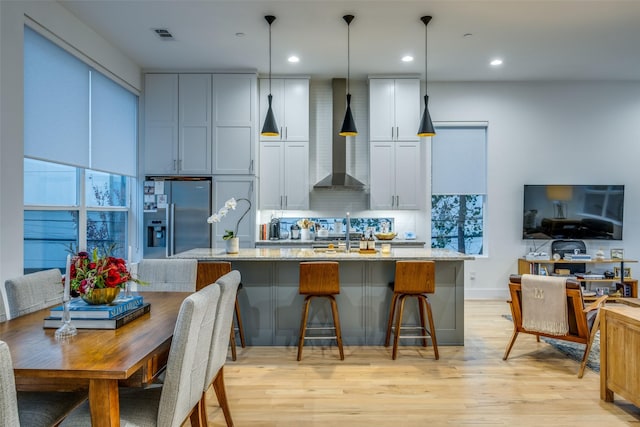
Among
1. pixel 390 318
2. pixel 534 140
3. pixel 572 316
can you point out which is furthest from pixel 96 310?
pixel 534 140

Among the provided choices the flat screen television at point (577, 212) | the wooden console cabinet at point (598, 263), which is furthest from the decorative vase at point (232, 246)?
the flat screen television at point (577, 212)

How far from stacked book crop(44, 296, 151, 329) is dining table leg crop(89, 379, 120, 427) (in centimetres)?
52

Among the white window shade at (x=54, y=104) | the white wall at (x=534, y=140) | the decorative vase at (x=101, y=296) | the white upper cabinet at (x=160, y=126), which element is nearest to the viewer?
the decorative vase at (x=101, y=296)

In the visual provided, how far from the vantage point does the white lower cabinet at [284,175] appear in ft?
19.1

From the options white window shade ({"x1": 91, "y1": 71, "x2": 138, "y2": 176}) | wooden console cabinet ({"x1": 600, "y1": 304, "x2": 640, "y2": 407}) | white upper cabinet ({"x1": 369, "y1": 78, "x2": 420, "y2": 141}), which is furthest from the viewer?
white upper cabinet ({"x1": 369, "y1": 78, "x2": 420, "y2": 141})

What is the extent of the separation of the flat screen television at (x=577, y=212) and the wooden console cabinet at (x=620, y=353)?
3.43 meters

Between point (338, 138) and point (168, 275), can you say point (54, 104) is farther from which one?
point (338, 138)

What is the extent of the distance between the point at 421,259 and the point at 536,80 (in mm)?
4114

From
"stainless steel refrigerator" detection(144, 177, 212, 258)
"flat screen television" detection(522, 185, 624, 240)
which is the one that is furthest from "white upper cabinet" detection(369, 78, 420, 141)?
"stainless steel refrigerator" detection(144, 177, 212, 258)

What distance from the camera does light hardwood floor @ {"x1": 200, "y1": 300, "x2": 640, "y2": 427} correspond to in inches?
101

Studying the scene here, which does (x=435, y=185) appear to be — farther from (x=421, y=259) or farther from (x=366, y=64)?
(x=421, y=259)

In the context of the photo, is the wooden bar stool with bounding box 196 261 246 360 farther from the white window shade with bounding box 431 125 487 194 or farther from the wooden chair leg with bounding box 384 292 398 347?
the white window shade with bounding box 431 125 487 194

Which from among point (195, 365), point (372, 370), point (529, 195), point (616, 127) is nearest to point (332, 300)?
point (372, 370)

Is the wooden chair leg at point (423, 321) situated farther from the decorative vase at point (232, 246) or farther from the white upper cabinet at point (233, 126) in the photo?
the white upper cabinet at point (233, 126)
